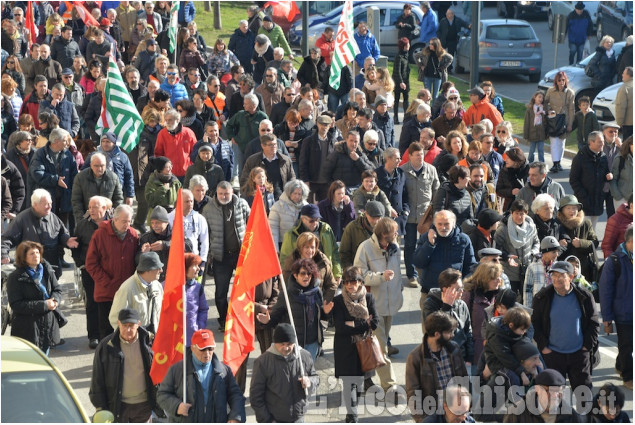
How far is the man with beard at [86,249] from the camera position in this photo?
13.2 meters

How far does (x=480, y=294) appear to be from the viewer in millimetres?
11336

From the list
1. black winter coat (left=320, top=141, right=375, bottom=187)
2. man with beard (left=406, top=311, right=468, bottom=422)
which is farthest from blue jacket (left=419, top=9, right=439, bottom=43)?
man with beard (left=406, top=311, right=468, bottom=422)

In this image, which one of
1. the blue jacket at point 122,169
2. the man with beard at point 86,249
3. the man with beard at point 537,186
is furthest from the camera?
the blue jacket at point 122,169

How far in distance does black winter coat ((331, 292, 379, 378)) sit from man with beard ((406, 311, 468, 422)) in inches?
45.0

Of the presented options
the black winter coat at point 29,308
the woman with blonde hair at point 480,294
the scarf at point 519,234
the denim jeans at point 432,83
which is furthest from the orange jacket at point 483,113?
the black winter coat at point 29,308

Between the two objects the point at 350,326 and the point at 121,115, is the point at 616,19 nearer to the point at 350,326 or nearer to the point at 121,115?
the point at 121,115

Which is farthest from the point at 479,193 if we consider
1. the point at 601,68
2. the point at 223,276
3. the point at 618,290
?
the point at 601,68

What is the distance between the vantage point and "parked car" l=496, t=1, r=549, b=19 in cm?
3850

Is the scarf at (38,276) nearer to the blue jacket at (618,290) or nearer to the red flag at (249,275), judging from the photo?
the red flag at (249,275)

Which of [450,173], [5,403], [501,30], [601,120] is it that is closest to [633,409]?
[450,173]

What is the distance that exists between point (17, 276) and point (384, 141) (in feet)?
23.5

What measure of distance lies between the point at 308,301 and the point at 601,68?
14.8 meters

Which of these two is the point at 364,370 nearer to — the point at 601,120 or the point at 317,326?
the point at 317,326

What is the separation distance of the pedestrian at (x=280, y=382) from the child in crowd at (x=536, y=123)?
11.6 metres
